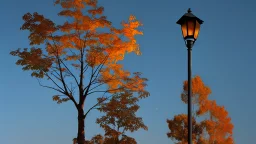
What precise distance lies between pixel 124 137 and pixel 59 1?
7.92 m

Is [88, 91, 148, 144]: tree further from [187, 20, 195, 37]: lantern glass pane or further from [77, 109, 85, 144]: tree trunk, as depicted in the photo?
[187, 20, 195, 37]: lantern glass pane

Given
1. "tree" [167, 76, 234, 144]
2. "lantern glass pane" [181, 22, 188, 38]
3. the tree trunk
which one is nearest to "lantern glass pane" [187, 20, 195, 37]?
"lantern glass pane" [181, 22, 188, 38]

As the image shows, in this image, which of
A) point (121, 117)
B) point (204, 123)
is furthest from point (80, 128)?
point (204, 123)

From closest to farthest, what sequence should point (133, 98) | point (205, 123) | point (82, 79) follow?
1. point (82, 79)
2. point (133, 98)
3. point (205, 123)

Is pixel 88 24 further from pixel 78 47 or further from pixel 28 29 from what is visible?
pixel 28 29

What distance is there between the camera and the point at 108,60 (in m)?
19.5

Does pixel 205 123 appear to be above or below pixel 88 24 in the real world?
below

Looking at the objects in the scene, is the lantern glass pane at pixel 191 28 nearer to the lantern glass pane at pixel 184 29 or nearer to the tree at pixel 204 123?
the lantern glass pane at pixel 184 29

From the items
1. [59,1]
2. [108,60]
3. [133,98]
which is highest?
[59,1]

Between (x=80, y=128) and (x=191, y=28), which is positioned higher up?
(x=191, y=28)

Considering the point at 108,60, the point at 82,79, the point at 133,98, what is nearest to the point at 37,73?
the point at 82,79

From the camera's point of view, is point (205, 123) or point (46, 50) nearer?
point (46, 50)

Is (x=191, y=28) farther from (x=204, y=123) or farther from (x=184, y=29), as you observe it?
(x=204, y=123)

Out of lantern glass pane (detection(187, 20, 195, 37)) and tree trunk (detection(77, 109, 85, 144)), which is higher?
lantern glass pane (detection(187, 20, 195, 37))
